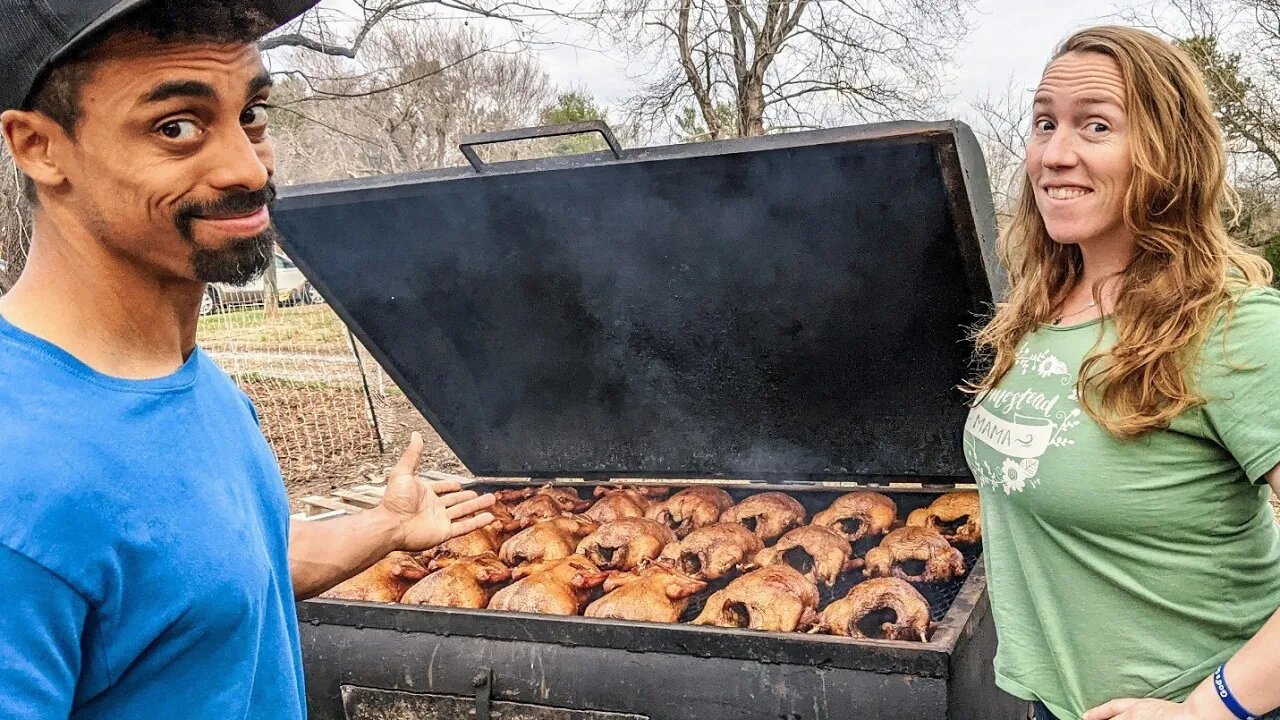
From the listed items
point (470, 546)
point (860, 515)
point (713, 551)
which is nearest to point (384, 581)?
point (470, 546)

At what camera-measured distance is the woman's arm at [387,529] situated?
2041 mm

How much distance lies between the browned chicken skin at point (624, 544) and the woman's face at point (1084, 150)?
7.22 feet

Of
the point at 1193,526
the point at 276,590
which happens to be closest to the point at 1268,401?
the point at 1193,526

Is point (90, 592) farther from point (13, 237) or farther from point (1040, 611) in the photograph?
point (13, 237)

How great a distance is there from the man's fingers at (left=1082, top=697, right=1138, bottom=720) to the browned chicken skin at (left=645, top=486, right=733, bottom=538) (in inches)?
85.6

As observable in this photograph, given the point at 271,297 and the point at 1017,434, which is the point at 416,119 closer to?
the point at 271,297

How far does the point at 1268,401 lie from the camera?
5.30 feet

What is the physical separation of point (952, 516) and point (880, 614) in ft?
2.93

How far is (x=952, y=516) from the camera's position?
362 cm

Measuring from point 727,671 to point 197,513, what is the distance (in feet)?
5.76

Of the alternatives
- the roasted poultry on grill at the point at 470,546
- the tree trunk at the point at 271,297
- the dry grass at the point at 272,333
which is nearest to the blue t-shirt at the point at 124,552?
the roasted poultry on grill at the point at 470,546

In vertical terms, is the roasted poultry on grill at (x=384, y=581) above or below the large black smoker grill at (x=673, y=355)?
below

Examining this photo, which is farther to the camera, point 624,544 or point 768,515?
point 768,515

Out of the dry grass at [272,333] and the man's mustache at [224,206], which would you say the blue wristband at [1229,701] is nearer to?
the man's mustache at [224,206]
